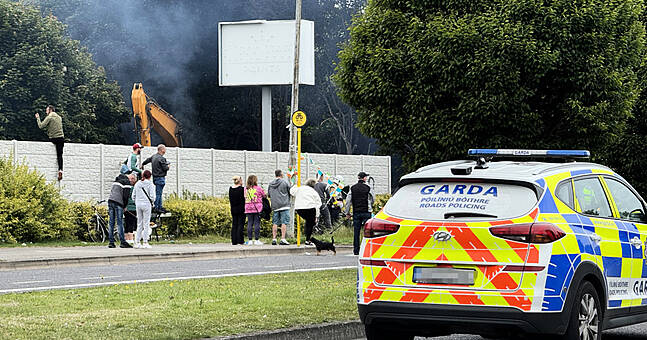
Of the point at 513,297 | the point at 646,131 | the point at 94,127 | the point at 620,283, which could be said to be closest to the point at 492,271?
the point at 513,297

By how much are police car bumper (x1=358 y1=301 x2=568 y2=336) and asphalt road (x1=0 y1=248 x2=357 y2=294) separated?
23.8 feet

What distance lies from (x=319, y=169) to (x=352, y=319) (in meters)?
24.6

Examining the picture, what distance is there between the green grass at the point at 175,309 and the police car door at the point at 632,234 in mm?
2948

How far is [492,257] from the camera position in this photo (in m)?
8.21

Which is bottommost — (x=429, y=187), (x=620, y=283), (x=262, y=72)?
(x=620, y=283)

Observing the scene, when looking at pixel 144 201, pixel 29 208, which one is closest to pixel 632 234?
pixel 144 201

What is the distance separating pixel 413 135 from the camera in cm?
1533

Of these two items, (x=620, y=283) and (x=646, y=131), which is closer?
(x=620, y=283)

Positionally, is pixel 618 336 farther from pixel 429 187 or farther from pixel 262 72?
pixel 262 72

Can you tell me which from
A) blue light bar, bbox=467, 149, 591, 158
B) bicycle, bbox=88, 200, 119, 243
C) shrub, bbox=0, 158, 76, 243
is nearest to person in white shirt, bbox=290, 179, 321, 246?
bicycle, bbox=88, 200, 119, 243

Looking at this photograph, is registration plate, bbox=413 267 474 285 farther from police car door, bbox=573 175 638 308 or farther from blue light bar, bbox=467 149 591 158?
blue light bar, bbox=467 149 591 158

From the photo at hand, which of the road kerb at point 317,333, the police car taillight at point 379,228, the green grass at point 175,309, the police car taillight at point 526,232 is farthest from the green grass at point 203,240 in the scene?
the police car taillight at point 526,232

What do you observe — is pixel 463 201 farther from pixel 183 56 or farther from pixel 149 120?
pixel 183 56

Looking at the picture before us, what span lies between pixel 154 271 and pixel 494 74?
23.9 feet
